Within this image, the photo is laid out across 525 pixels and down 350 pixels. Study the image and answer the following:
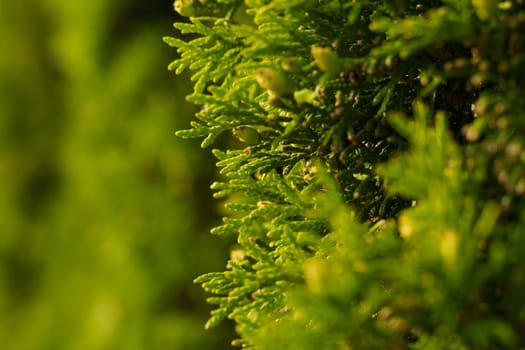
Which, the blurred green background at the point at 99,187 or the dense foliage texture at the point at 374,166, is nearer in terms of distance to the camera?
the dense foliage texture at the point at 374,166

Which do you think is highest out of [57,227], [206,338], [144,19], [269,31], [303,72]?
[144,19]

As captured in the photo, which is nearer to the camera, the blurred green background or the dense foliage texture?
the dense foliage texture

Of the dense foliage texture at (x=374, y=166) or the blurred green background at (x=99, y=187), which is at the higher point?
the blurred green background at (x=99, y=187)

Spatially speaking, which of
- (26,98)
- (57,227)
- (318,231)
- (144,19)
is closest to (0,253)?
(57,227)

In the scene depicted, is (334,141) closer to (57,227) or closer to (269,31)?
(269,31)

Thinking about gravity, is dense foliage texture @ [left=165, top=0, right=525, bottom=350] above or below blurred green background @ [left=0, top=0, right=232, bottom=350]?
below
